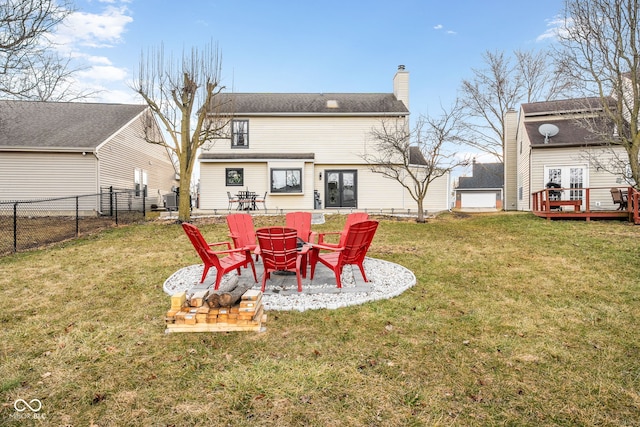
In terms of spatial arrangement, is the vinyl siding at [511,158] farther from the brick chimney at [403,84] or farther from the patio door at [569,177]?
the brick chimney at [403,84]

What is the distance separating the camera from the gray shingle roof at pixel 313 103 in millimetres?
18984

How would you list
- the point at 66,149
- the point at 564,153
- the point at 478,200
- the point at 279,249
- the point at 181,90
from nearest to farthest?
1. the point at 279,249
2. the point at 181,90
3. the point at 66,149
4. the point at 564,153
5. the point at 478,200

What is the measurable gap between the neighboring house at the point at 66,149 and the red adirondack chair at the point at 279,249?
13560 millimetres

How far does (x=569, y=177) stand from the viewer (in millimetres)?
16812

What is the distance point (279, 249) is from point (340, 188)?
14.5 metres

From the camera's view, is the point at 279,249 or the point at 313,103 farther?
the point at 313,103

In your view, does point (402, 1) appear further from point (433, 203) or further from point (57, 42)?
point (57, 42)

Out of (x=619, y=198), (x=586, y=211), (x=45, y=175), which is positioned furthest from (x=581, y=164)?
(x=45, y=175)

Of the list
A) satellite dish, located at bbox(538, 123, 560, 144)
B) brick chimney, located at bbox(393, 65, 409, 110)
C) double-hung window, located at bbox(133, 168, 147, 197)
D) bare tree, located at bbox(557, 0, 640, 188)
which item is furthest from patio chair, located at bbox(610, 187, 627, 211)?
double-hung window, located at bbox(133, 168, 147, 197)

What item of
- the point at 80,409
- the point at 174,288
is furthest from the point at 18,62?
the point at 80,409

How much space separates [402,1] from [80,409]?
56.8ft

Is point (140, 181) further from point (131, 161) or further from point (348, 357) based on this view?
point (348, 357)

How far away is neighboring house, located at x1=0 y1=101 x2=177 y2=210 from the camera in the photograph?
54.2 feet

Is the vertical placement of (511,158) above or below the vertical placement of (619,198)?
above
